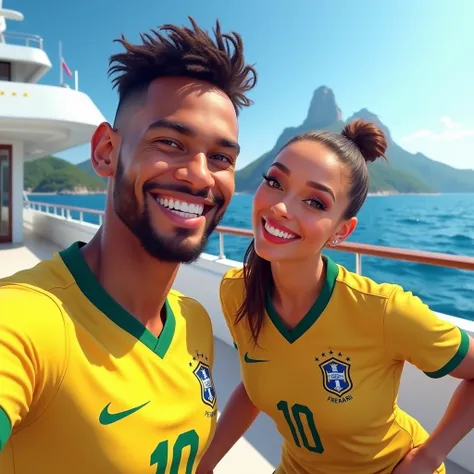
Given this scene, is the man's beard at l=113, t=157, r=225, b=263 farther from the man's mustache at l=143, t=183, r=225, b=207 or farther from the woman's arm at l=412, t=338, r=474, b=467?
the woman's arm at l=412, t=338, r=474, b=467

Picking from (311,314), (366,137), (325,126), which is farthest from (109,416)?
(325,126)

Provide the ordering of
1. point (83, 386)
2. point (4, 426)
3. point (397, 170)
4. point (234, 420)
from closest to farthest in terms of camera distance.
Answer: point (4, 426) → point (83, 386) → point (234, 420) → point (397, 170)

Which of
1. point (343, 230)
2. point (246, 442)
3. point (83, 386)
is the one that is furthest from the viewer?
point (246, 442)

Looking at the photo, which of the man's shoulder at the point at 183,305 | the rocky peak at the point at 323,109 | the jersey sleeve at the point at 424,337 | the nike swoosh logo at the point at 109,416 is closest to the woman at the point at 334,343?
the jersey sleeve at the point at 424,337

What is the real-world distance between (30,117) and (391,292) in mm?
8282

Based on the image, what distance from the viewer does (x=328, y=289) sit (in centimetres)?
129

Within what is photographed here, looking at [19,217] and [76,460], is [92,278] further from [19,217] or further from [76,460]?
[19,217]

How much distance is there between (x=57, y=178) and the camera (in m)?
88.1

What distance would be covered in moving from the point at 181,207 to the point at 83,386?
0.39 meters

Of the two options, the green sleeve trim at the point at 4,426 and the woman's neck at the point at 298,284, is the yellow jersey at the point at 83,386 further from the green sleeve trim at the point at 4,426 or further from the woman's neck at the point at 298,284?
the woman's neck at the point at 298,284

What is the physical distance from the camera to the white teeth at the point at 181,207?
2.83 feet

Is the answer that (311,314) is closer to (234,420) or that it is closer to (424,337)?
(424,337)

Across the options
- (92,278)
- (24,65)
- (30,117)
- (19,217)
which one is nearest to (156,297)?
(92,278)

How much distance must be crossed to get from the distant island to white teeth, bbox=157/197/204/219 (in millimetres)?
74852
